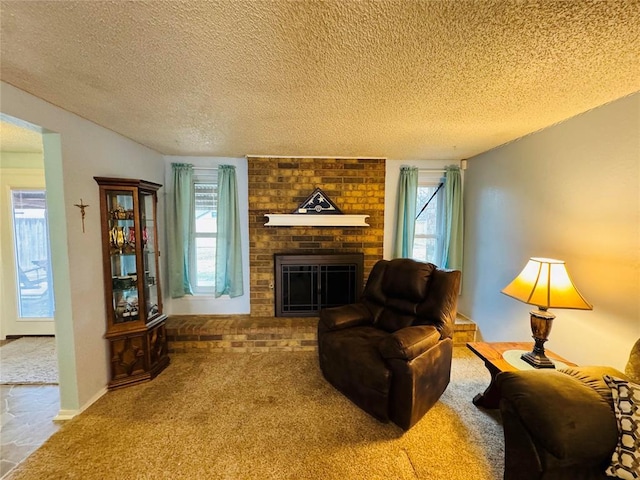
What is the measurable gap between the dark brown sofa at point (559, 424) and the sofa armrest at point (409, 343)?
551 millimetres

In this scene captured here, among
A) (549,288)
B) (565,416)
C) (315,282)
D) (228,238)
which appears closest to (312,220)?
(315,282)

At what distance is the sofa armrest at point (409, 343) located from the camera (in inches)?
67.9

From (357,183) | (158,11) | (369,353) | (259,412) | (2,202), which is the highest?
(158,11)

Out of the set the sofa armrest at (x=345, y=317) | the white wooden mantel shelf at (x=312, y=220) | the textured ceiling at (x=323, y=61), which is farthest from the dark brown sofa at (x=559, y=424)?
the white wooden mantel shelf at (x=312, y=220)

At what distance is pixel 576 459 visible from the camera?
3.32 ft

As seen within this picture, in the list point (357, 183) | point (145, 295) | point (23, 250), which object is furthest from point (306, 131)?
point (23, 250)

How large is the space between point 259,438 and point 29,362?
9.24ft

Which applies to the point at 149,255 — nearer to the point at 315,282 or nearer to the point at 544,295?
the point at 315,282

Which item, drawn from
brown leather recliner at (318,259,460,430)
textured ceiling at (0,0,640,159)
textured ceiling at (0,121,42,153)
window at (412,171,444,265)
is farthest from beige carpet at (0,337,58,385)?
window at (412,171,444,265)

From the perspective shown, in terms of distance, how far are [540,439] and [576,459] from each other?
4.7 inches

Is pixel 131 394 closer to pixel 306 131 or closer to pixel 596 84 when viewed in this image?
pixel 306 131

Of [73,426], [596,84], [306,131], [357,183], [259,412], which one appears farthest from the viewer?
[357,183]

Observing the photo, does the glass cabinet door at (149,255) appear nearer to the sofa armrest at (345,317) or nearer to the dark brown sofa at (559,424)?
the sofa armrest at (345,317)

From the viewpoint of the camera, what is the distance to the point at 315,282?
3254 mm
